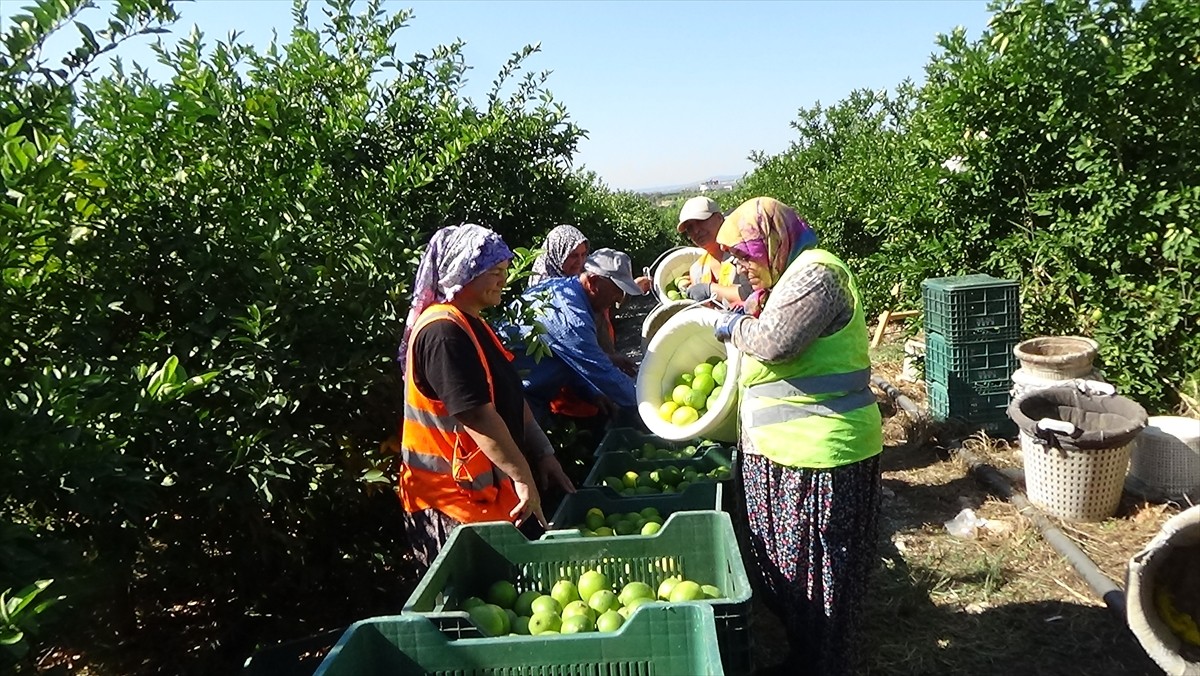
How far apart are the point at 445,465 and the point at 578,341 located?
1400 mm

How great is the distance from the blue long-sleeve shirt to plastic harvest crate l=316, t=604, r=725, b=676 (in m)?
2.08

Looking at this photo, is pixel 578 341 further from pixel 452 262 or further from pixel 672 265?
pixel 672 265

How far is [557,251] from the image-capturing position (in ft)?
15.1

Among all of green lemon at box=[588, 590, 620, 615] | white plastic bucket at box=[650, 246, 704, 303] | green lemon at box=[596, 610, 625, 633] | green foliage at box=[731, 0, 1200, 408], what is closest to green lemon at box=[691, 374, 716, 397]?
green lemon at box=[588, 590, 620, 615]

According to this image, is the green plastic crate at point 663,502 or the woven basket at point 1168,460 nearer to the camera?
the green plastic crate at point 663,502

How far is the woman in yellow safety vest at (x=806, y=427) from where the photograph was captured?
8.95ft

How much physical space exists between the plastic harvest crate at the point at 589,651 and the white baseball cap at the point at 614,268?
2485mm

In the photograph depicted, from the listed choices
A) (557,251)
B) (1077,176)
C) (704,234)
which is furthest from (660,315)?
(1077,176)

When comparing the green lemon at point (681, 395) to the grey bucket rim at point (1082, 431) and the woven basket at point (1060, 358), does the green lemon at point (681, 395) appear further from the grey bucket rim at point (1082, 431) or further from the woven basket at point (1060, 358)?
the woven basket at point (1060, 358)

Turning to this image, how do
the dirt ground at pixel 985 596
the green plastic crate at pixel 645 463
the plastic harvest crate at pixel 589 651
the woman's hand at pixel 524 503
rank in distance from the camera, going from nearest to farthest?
the plastic harvest crate at pixel 589 651 → the woman's hand at pixel 524 503 → the dirt ground at pixel 985 596 → the green plastic crate at pixel 645 463

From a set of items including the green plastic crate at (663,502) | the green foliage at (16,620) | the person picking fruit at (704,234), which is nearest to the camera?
the green foliage at (16,620)

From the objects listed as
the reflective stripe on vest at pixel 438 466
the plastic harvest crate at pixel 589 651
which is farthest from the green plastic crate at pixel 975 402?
the plastic harvest crate at pixel 589 651

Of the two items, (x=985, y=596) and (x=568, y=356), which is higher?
(x=568, y=356)

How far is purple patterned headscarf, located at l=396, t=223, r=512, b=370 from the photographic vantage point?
107 inches
